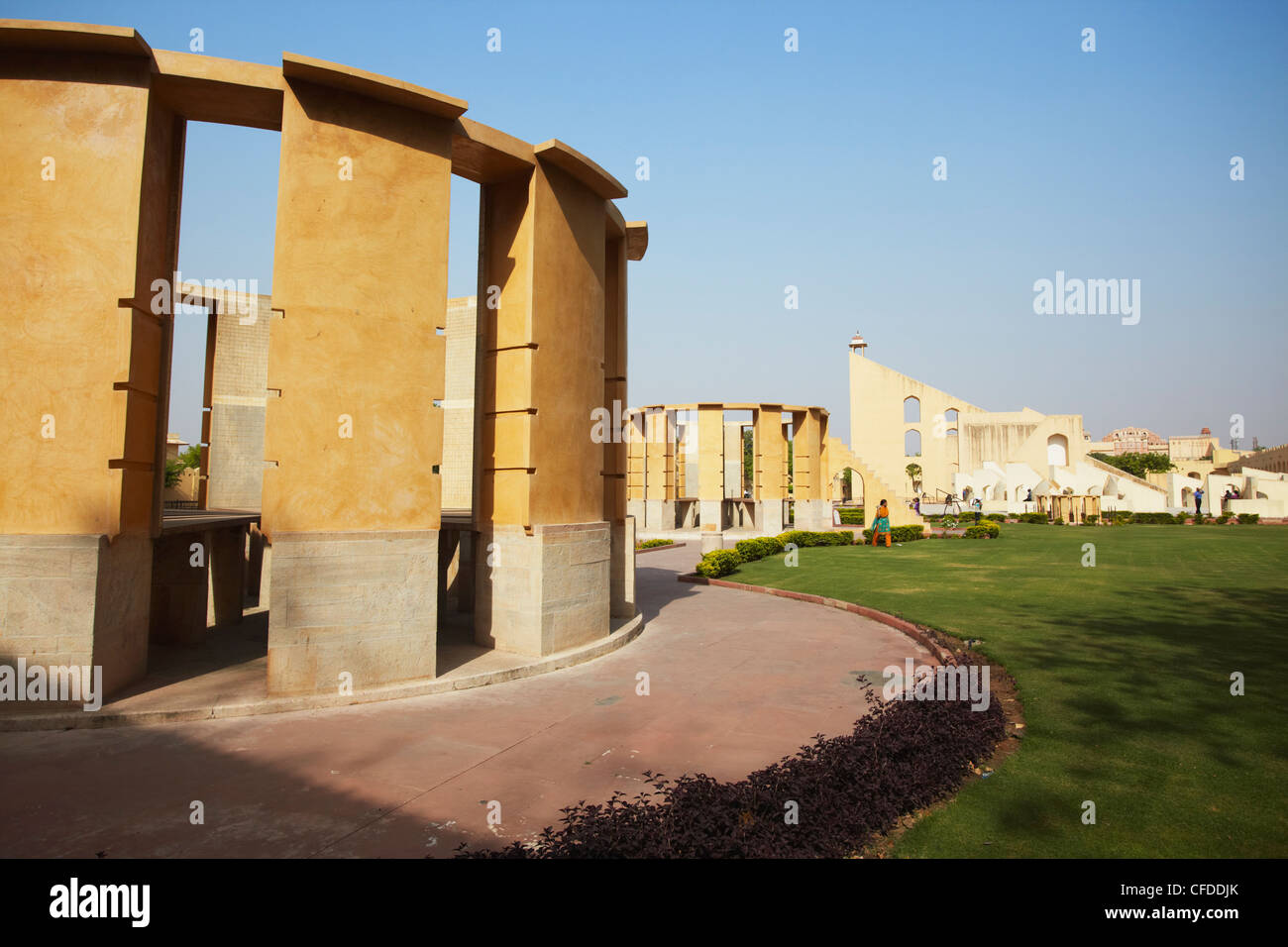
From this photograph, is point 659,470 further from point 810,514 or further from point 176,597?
point 176,597

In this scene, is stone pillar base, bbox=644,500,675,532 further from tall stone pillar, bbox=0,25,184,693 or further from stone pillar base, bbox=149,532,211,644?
tall stone pillar, bbox=0,25,184,693

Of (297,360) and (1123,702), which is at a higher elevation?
(297,360)

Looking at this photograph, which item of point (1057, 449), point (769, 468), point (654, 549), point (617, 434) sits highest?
point (1057, 449)

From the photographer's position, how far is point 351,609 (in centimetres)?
754

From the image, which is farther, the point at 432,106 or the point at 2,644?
the point at 432,106

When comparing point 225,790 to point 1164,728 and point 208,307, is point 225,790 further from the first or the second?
point 208,307

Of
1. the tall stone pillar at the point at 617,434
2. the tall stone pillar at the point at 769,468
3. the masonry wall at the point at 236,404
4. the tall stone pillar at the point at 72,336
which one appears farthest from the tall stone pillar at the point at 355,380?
the tall stone pillar at the point at 769,468

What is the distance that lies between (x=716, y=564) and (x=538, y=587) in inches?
392

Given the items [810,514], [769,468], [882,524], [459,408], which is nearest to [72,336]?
[459,408]

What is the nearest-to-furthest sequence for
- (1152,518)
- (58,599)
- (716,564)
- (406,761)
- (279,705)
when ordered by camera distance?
(406,761) → (58,599) → (279,705) → (716,564) → (1152,518)

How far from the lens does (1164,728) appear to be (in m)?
6.03

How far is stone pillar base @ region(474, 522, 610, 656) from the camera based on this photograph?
29.6ft
